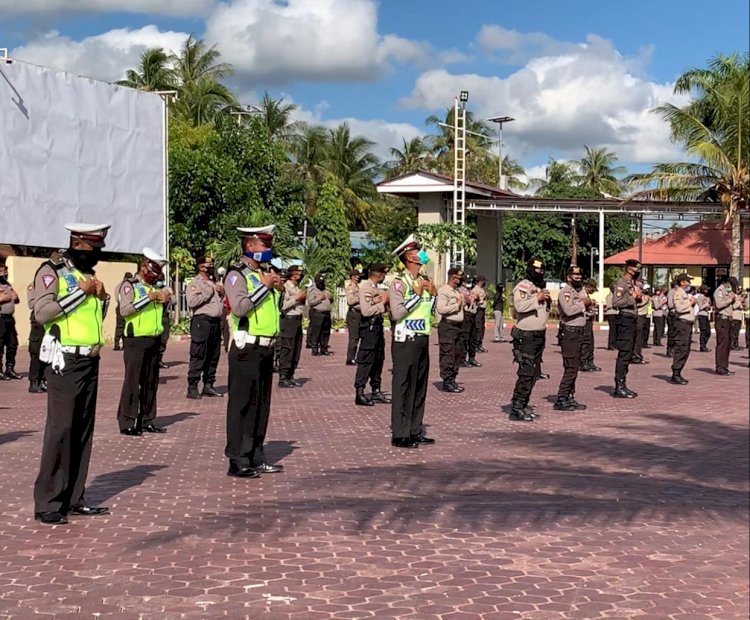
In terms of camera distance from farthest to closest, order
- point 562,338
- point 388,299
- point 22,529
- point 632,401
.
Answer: point 632,401 < point 562,338 < point 388,299 < point 22,529

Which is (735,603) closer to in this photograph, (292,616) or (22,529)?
(292,616)

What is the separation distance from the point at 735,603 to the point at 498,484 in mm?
3205

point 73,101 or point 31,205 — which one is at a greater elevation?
point 73,101

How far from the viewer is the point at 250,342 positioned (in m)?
8.12

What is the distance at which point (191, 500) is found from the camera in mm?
7430

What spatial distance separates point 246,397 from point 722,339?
39.9 feet

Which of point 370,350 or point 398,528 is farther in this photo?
point 370,350

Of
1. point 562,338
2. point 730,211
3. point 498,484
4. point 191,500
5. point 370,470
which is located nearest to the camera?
point 191,500

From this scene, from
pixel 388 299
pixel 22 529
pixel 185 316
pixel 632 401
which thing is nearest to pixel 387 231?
pixel 185 316

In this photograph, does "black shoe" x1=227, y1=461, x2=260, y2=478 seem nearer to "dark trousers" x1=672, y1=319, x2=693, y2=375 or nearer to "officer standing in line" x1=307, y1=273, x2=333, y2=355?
"dark trousers" x1=672, y1=319, x2=693, y2=375

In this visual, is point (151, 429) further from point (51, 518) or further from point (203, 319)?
point (51, 518)

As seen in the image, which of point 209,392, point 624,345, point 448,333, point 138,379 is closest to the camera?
point 138,379

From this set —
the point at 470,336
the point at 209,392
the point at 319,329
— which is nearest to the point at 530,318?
the point at 209,392

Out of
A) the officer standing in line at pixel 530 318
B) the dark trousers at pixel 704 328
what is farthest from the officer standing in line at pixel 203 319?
the dark trousers at pixel 704 328
